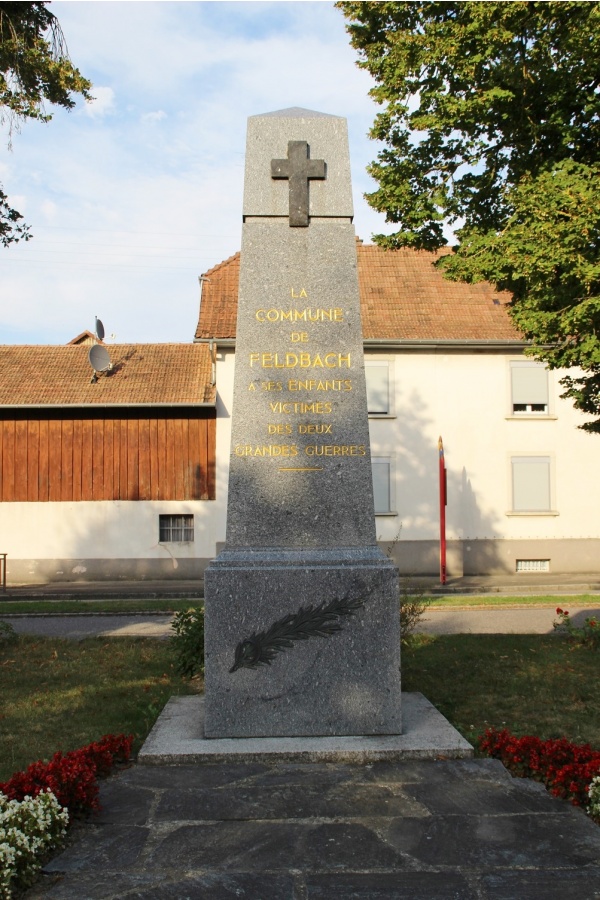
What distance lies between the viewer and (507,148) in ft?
37.8

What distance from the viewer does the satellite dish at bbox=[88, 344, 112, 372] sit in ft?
76.0

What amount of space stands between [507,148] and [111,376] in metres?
14.9

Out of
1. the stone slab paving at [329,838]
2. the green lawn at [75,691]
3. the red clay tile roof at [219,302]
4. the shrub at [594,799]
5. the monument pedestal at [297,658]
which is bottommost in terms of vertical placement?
the green lawn at [75,691]

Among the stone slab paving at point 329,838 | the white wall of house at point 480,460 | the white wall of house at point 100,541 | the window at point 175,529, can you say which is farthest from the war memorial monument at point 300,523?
the white wall of house at point 480,460

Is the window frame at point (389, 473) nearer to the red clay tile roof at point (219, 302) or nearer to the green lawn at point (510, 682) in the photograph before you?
the red clay tile roof at point (219, 302)

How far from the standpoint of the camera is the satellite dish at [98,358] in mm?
23172

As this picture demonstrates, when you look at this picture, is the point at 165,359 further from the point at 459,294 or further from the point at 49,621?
the point at 49,621

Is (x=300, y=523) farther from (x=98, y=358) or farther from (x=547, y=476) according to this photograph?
(x=547, y=476)

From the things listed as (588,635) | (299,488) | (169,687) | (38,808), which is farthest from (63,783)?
(588,635)

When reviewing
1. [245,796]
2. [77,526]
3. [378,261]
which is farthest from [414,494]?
[245,796]

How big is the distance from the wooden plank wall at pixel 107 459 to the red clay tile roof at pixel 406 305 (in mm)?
3051

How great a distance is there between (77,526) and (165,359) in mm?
5362

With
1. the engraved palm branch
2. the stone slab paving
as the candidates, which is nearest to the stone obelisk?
the engraved palm branch

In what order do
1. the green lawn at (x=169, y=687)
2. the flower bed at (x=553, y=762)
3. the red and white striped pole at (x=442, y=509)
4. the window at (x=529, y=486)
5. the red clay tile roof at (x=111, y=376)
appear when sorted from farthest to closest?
1. the window at (x=529, y=486)
2. the red clay tile roof at (x=111, y=376)
3. the red and white striped pole at (x=442, y=509)
4. the green lawn at (x=169, y=687)
5. the flower bed at (x=553, y=762)
